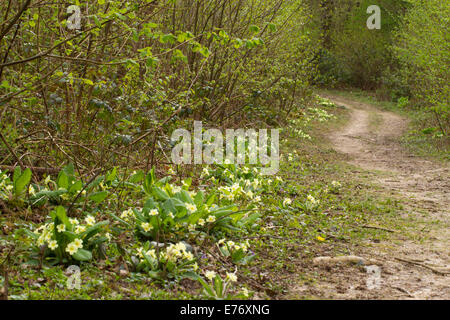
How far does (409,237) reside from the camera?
540 centimetres

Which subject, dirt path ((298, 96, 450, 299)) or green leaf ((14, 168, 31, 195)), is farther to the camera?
green leaf ((14, 168, 31, 195))

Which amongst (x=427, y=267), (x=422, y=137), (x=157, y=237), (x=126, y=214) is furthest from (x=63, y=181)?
(x=422, y=137)

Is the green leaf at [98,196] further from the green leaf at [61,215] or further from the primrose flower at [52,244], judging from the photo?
the primrose flower at [52,244]

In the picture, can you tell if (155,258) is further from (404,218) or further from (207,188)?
(404,218)

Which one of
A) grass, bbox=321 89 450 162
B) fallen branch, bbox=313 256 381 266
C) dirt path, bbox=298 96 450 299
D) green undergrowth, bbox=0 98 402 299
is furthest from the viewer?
grass, bbox=321 89 450 162

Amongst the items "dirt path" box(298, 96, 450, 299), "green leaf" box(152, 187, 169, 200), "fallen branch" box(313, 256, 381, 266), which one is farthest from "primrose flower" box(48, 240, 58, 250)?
"fallen branch" box(313, 256, 381, 266)

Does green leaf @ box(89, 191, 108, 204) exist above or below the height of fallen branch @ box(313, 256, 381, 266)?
above

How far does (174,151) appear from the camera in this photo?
22.0ft

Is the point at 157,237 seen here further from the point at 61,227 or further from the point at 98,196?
the point at 98,196

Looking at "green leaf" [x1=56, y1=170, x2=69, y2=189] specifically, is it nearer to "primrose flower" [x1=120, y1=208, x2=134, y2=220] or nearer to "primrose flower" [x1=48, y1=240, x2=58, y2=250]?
"primrose flower" [x1=120, y1=208, x2=134, y2=220]

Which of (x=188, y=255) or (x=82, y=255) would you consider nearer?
(x=82, y=255)

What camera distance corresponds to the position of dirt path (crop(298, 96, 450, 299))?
12.7 ft
